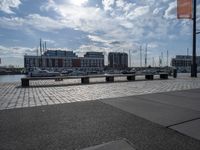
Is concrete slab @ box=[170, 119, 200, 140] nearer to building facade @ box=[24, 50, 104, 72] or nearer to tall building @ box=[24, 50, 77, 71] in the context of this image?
building facade @ box=[24, 50, 104, 72]

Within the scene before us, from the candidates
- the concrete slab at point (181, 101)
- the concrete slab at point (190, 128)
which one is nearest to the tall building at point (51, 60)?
the concrete slab at point (181, 101)

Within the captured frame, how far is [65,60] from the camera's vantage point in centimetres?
10106

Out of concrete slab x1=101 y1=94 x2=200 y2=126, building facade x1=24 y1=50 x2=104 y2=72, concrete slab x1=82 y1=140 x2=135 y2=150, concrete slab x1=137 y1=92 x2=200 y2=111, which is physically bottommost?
concrete slab x1=82 y1=140 x2=135 y2=150

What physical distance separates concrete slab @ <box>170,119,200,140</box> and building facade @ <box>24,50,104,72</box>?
292ft

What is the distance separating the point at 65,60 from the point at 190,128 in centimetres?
9951

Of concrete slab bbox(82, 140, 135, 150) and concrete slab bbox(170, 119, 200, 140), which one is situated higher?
concrete slab bbox(170, 119, 200, 140)

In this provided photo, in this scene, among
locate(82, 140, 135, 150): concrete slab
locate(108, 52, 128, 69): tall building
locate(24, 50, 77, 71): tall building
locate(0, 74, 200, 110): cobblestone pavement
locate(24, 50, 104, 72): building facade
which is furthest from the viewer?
locate(108, 52, 128, 69): tall building

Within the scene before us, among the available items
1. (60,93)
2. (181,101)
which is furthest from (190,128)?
(60,93)

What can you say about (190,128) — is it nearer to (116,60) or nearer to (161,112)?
(161,112)

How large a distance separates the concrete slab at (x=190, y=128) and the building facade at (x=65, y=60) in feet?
292

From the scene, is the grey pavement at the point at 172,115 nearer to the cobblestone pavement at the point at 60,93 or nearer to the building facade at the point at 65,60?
the cobblestone pavement at the point at 60,93

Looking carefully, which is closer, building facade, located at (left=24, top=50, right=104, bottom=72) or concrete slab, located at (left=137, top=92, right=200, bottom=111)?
concrete slab, located at (left=137, top=92, right=200, bottom=111)

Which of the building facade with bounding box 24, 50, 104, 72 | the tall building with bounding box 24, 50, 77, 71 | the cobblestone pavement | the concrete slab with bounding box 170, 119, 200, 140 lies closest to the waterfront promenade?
the concrete slab with bounding box 170, 119, 200, 140

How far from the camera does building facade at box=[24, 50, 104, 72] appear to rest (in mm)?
94250
